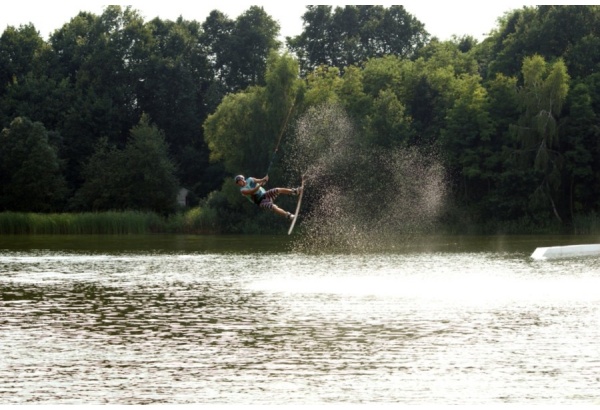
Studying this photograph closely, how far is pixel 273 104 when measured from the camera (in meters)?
86.9

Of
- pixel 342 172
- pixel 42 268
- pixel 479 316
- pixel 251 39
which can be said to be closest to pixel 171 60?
pixel 251 39

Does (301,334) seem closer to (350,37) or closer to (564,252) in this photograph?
(564,252)

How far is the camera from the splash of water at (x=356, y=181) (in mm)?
81062

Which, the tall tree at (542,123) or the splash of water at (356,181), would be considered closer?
the tall tree at (542,123)

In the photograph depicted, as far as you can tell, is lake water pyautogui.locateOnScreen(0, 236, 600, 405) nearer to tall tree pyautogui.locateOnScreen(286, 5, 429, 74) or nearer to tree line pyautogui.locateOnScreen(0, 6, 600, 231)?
tree line pyautogui.locateOnScreen(0, 6, 600, 231)

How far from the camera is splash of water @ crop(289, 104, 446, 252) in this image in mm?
81062

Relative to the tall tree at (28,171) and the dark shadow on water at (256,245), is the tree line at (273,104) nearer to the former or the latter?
the tall tree at (28,171)

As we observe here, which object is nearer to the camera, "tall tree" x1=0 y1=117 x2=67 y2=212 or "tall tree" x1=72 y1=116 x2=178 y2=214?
"tall tree" x1=72 y1=116 x2=178 y2=214

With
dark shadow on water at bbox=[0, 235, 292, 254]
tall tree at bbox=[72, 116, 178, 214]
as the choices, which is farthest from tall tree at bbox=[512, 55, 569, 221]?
tall tree at bbox=[72, 116, 178, 214]

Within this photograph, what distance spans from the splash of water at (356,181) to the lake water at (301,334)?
37.1 m

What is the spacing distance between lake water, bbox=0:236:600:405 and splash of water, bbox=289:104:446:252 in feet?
122

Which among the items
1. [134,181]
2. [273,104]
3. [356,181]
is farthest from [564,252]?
[134,181]

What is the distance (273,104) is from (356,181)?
33.3 ft

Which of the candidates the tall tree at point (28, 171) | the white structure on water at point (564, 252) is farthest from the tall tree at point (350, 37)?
the white structure on water at point (564, 252)
